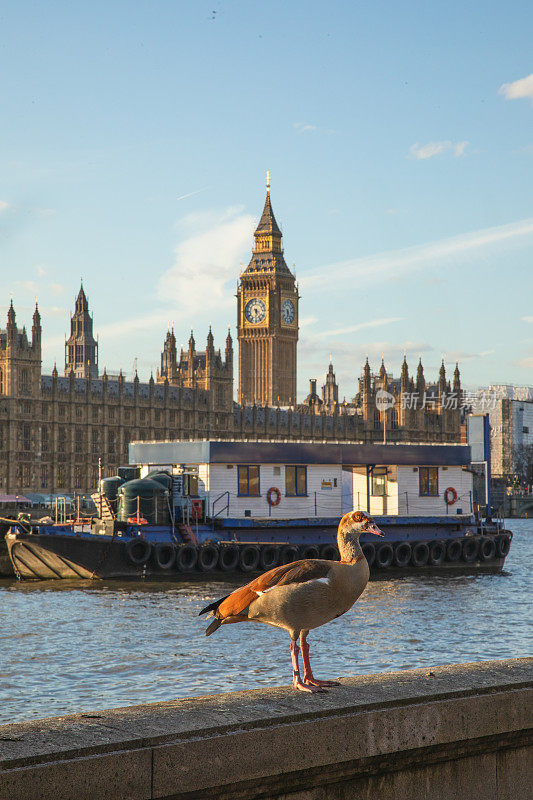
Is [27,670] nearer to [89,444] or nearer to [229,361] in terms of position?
[89,444]

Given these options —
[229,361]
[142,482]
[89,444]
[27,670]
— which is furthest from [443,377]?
[27,670]

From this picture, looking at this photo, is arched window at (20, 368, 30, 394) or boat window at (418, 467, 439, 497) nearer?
boat window at (418, 467, 439, 497)

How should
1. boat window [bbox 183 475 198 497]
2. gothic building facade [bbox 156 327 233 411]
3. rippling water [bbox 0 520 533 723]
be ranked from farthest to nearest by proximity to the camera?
gothic building facade [bbox 156 327 233 411], boat window [bbox 183 475 198 497], rippling water [bbox 0 520 533 723]

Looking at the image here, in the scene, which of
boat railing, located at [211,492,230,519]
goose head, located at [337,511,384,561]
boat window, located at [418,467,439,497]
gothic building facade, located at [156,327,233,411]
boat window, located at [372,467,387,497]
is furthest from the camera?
gothic building facade, located at [156,327,233,411]

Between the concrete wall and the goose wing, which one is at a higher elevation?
the goose wing

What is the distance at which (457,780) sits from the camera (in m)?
6.26

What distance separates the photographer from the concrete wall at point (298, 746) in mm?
5148

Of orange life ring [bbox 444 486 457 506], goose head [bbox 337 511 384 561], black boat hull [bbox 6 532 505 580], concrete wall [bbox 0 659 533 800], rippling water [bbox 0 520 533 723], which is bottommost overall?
rippling water [bbox 0 520 533 723]

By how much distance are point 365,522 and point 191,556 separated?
112 ft

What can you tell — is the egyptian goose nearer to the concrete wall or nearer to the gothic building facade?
the concrete wall

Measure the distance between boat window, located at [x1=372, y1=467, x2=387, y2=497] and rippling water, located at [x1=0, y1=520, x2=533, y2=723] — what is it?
290 inches

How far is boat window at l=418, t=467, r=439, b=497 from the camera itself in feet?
159

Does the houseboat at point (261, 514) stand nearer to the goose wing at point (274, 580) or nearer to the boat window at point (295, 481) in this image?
the boat window at point (295, 481)
